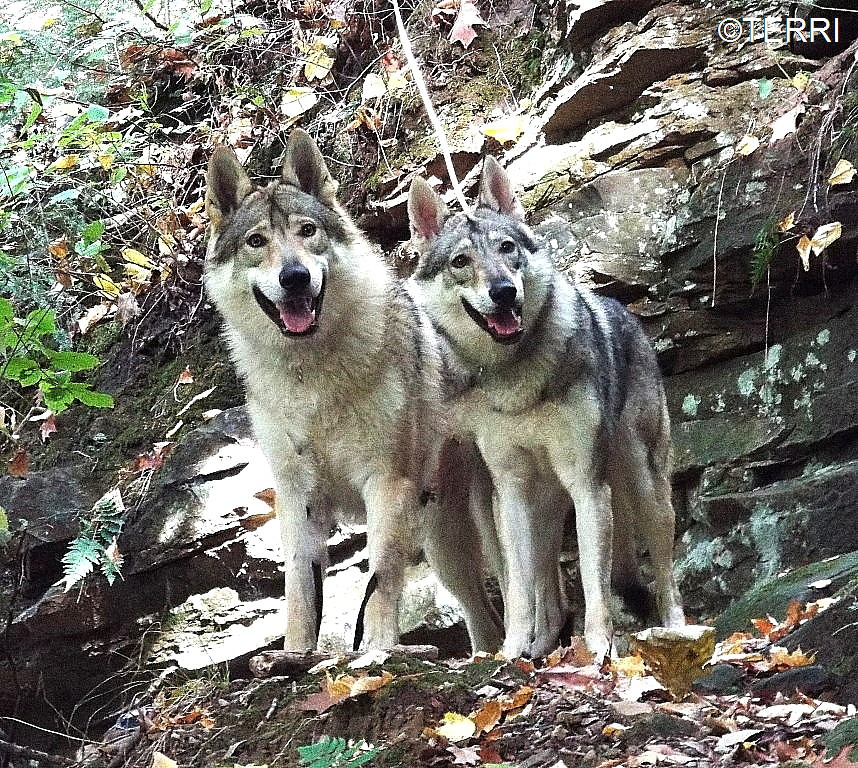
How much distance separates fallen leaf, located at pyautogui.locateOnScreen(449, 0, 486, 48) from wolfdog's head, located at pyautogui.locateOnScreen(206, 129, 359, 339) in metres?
4.53

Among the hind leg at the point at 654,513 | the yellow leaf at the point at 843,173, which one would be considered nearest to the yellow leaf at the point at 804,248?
the yellow leaf at the point at 843,173

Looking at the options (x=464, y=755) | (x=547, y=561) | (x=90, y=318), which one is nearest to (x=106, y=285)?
(x=90, y=318)

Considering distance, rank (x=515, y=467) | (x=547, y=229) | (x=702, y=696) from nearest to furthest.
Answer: (x=702, y=696) → (x=515, y=467) → (x=547, y=229)

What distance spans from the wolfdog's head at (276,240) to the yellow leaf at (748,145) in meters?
3.45

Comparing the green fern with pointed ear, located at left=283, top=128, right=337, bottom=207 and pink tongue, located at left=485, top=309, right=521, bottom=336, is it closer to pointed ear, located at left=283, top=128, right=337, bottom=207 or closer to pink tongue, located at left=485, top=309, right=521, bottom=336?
pointed ear, located at left=283, top=128, right=337, bottom=207

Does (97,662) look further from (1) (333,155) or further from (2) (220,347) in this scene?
(1) (333,155)

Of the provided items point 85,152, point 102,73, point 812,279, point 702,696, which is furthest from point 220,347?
point 702,696

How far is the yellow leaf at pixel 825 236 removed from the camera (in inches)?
268

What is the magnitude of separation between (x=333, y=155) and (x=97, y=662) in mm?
5278

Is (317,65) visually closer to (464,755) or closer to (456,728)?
(456,728)

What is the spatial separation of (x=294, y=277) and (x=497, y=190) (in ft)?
6.21

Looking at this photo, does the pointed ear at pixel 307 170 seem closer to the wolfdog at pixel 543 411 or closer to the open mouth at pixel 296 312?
the open mouth at pixel 296 312

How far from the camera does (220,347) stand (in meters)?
9.04

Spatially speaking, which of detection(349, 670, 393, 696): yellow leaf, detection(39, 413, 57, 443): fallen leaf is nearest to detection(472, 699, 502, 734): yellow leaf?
detection(349, 670, 393, 696): yellow leaf
